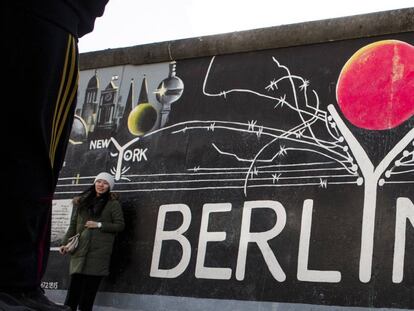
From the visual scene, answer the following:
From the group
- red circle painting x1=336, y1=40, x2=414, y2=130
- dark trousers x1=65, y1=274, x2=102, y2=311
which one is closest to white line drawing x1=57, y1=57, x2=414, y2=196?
red circle painting x1=336, y1=40, x2=414, y2=130

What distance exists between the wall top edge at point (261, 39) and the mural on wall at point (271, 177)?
4.4 inches

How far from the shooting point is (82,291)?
7.94 meters

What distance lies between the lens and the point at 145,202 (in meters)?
8.63

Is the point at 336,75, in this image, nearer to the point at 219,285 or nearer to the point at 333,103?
the point at 333,103

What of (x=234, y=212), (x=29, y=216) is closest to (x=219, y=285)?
(x=234, y=212)

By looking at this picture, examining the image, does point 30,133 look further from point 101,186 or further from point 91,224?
point 101,186

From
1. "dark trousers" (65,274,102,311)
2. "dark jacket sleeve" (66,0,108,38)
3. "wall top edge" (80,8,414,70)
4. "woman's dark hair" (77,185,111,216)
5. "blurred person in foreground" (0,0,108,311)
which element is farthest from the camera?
"woman's dark hair" (77,185,111,216)

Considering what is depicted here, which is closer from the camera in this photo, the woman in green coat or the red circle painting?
the red circle painting

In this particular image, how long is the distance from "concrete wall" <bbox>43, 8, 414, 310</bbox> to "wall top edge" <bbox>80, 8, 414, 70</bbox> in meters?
0.02

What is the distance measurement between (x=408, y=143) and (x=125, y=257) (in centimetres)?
371

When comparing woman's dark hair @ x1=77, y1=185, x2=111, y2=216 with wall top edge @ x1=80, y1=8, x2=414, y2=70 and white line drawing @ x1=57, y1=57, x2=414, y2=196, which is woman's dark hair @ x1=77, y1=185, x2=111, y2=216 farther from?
wall top edge @ x1=80, y1=8, x2=414, y2=70

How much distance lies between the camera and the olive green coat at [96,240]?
26.2ft

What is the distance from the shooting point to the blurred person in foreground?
1.43m

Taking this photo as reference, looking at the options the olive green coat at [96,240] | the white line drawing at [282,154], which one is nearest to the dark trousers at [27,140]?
the white line drawing at [282,154]
